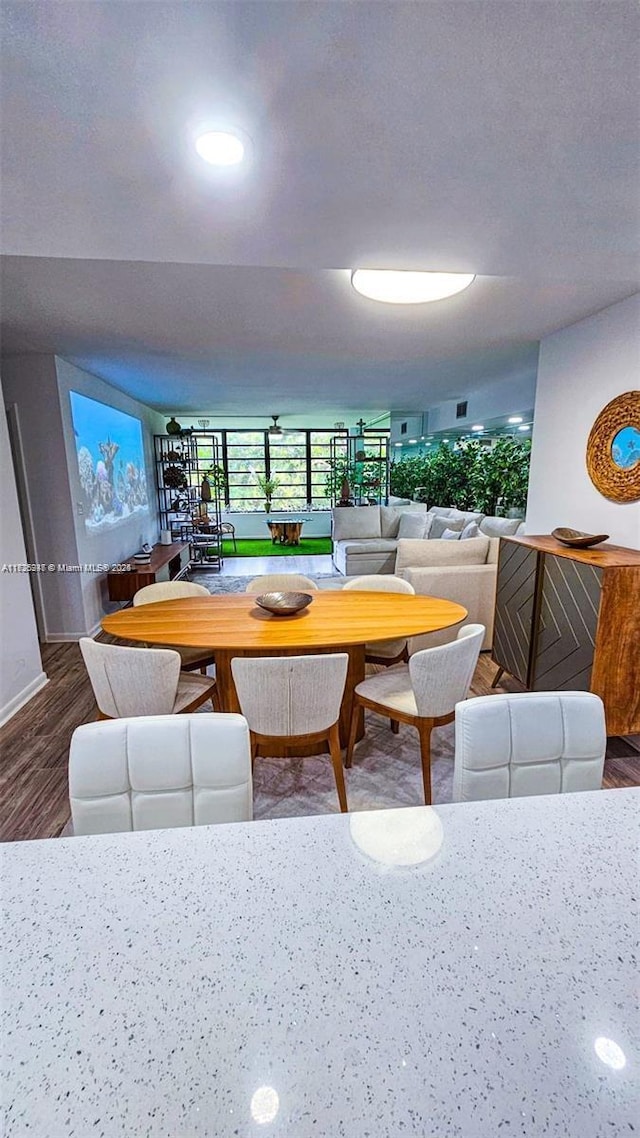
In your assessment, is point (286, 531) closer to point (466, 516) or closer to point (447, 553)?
point (466, 516)

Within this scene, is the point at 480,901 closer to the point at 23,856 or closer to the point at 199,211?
the point at 23,856

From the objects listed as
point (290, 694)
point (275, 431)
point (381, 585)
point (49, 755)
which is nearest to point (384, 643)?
point (381, 585)

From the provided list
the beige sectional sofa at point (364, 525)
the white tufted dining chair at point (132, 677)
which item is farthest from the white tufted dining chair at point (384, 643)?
the beige sectional sofa at point (364, 525)

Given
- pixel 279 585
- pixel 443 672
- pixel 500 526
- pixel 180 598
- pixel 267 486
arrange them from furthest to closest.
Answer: pixel 267 486 < pixel 500 526 < pixel 279 585 < pixel 180 598 < pixel 443 672

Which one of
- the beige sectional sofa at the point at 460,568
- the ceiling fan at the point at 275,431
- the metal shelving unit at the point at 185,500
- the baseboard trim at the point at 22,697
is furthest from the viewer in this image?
the ceiling fan at the point at 275,431

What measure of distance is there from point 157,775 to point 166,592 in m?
2.05

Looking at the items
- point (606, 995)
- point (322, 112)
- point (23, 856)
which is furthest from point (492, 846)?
point (322, 112)

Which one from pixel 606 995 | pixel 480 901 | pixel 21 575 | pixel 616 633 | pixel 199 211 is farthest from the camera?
pixel 21 575

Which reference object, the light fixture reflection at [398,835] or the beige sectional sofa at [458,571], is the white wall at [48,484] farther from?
the light fixture reflection at [398,835]

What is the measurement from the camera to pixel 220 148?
131cm

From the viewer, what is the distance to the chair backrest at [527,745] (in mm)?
1149

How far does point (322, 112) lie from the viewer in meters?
1.19

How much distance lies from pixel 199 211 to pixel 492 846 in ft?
6.55

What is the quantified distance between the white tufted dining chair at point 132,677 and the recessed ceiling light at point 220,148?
5.40 ft
